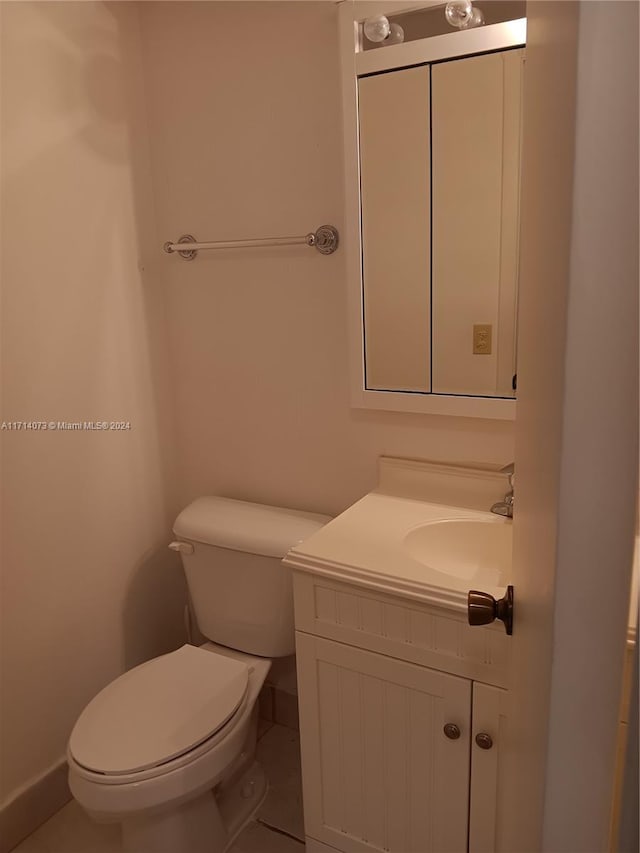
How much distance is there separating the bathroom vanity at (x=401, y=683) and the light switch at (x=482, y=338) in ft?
1.31

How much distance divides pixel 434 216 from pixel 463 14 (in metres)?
0.41

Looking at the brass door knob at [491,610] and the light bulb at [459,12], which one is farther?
the light bulb at [459,12]

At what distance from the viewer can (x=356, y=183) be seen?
5.02 feet

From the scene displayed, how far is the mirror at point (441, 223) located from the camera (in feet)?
4.57

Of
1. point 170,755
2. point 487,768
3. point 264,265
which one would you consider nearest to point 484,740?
point 487,768

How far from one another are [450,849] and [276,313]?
1.34m

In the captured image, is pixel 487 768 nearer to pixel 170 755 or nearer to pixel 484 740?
pixel 484 740

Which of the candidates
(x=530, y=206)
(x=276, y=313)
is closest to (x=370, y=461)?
(x=276, y=313)

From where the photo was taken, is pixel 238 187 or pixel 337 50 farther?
pixel 238 187

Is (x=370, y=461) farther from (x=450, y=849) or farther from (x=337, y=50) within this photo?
(x=337, y=50)

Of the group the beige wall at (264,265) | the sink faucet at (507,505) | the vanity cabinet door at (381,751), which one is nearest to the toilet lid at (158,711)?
the vanity cabinet door at (381,751)

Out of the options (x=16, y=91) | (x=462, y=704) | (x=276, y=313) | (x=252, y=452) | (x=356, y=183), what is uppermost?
(x=16, y=91)

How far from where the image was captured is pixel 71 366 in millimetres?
1681

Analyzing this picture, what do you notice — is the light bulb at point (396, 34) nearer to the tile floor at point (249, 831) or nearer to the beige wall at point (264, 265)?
the beige wall at point (264, 265)
